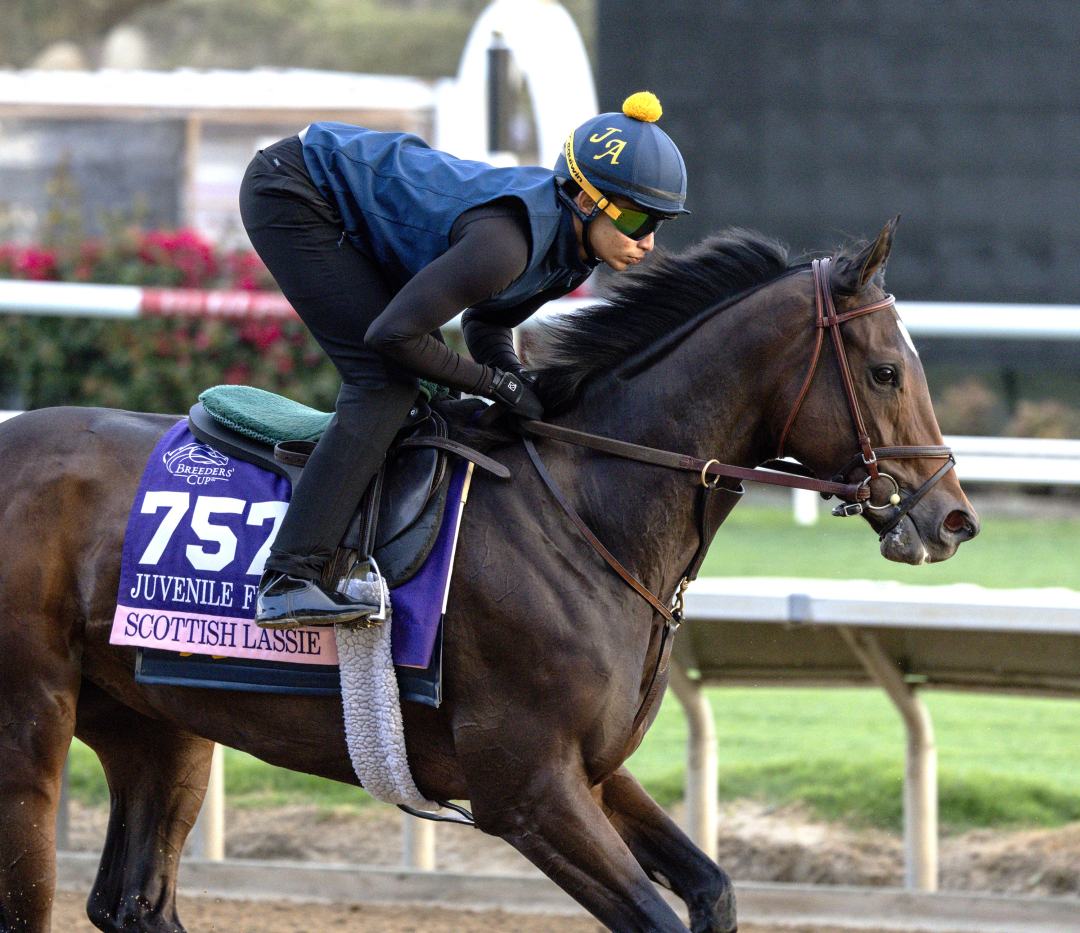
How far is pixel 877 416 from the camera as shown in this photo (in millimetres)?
2680

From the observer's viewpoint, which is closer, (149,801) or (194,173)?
(149,801)

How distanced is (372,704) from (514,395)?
0.65 meters

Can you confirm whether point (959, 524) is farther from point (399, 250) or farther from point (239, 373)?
point (239, 373)

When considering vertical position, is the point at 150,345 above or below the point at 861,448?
above

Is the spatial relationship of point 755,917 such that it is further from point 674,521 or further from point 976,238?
point 976,238

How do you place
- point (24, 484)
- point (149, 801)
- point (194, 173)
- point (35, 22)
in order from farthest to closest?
point (35, 22), point (194, 173), point (149, 801), point (24, 484)

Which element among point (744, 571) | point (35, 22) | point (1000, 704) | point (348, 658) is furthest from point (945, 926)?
point (35, 22)

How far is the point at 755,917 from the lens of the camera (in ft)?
13.5

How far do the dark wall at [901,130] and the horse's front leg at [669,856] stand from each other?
18.3 feet

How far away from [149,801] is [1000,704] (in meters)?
4.32

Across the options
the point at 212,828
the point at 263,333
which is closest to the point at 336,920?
the point at 212,828

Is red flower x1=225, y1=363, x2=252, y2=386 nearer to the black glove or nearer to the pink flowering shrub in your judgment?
the pink flowering shrub

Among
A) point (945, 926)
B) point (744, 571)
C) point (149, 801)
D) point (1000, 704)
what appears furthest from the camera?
point (744, 571)

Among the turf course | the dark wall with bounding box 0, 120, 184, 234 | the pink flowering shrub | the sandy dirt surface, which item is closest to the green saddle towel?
the sandy dirt surface
